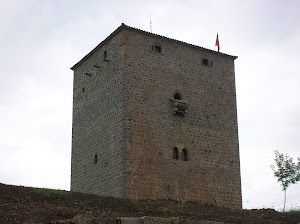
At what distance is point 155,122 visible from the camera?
918 inches

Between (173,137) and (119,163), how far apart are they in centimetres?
300

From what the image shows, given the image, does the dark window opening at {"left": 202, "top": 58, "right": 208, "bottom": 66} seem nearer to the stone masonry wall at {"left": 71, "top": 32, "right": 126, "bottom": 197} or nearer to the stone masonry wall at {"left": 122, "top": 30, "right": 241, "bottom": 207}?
the stone masonry wall at {"left": 122, "top": 30, "right": 241, "bottom": 207}

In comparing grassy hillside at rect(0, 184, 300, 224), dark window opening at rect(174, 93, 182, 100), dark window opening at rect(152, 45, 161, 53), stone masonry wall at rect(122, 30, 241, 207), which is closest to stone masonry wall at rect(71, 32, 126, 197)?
stone masonry wall at rect(122, 30, 241, 207)

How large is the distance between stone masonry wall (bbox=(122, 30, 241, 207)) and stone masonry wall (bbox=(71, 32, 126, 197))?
0.50 m

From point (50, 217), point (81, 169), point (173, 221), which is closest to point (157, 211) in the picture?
point (173, 221)

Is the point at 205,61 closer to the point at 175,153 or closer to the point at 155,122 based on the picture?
the point at 155,122

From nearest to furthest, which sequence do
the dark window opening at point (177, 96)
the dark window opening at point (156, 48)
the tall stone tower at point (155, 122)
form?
the tall stone tower at point (155, 122), the dark window opening at point (156, 48), the dark window opening at point (177, 96)

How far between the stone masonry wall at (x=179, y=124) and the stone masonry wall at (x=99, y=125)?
1.63ft

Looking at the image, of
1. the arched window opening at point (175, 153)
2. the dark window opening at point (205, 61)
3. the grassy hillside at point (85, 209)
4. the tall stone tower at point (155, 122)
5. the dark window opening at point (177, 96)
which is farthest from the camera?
the dark window opening at point (205, 61)

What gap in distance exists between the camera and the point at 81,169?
83.7 ft

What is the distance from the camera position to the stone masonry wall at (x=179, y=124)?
74.2ft

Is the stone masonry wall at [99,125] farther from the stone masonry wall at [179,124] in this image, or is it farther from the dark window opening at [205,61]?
the dark window opening at [205,61]

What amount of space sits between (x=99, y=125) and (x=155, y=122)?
2826mm

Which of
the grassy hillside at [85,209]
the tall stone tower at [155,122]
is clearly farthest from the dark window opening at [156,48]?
the grassy hillside at [85,209]
